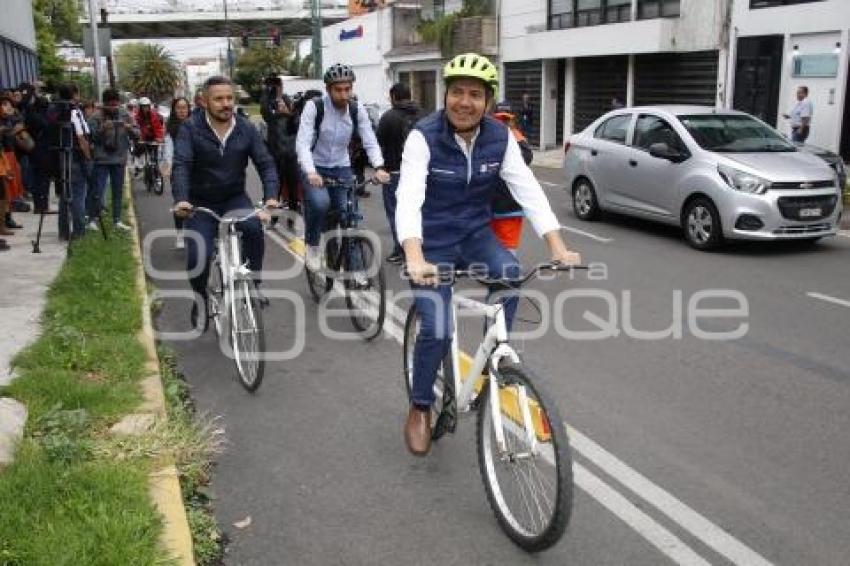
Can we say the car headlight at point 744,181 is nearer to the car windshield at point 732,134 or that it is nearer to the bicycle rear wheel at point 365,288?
the car windshield at point 732,134

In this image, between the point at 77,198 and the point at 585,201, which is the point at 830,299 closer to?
the point at 585,201

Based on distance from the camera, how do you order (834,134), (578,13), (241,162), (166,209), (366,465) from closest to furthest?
1. (366,465)
2. (241,162)
3. (166,209)
4. (834,134)
5. (578,13)

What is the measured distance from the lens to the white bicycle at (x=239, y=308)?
5695 mm

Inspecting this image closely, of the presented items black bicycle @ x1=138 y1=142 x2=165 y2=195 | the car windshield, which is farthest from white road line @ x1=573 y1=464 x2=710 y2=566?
black bicycle @ x1=138 y1=142 x2=165 y2=195

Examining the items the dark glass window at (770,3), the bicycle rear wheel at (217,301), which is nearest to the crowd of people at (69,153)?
the bicycle rear wheel at (217,301)

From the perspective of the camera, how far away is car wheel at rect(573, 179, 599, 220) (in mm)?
12984

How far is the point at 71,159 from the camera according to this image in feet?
33.7

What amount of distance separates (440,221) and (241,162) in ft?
8.74

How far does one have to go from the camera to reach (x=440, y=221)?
4.26 metres

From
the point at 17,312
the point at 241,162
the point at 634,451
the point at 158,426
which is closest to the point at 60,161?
the point at 17,312

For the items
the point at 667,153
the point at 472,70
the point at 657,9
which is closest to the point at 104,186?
the point at 667,153

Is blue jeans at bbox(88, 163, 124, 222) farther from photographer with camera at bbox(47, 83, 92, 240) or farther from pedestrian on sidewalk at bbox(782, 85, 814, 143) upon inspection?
pedestrian on sidewalk at bbox(782, 85, 814, 143)

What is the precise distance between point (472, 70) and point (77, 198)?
7830 mm

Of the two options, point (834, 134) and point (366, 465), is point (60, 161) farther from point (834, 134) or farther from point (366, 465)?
point (834, 134)
